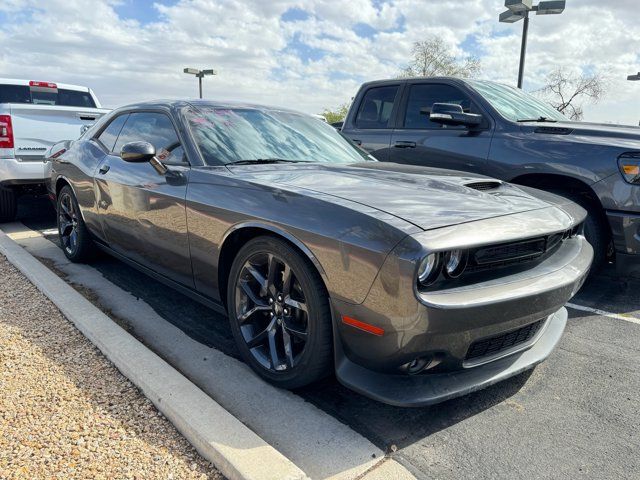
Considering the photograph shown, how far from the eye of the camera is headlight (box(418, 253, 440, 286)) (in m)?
2.09

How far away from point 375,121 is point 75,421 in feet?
14.7

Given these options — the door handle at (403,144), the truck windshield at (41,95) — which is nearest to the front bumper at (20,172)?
the truck windshield at (41,95)

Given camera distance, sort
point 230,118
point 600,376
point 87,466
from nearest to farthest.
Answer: point 87,466 → point 600,376 → point 230,118

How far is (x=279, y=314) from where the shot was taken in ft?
8.71

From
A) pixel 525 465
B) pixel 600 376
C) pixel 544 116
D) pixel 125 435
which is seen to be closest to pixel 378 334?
pixel 525 465

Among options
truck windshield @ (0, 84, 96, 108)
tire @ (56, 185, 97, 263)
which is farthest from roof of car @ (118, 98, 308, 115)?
truck windshield @ (0, 84, 96, 108)

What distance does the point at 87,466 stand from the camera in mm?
1986

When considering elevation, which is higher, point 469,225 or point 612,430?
point 469,225

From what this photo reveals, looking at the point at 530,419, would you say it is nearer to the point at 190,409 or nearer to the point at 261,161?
the point at 190,409

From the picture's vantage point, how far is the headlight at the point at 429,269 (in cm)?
209

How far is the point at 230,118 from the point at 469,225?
2019 mm

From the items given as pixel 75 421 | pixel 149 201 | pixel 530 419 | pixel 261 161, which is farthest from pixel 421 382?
pixel 149 201

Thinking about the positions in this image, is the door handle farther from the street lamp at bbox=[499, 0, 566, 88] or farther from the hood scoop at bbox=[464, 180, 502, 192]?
the street lamp at bbox=[499, 0, 566, 88]

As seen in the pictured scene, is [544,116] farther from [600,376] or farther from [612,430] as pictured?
[612,430]
